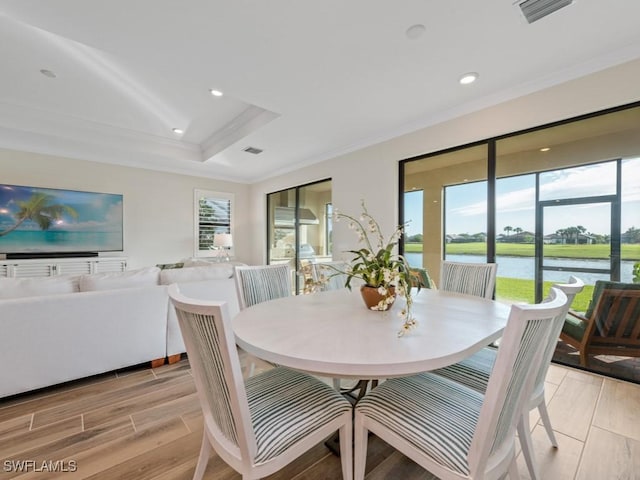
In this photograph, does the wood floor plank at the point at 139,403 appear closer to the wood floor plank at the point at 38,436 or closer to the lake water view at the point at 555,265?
the wood floor plank at the point at 38,436

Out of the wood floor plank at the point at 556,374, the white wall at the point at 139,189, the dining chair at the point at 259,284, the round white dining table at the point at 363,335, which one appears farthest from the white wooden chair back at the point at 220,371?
the white wall at the point at 139,189

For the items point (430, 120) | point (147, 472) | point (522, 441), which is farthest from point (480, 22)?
point (147, 472)

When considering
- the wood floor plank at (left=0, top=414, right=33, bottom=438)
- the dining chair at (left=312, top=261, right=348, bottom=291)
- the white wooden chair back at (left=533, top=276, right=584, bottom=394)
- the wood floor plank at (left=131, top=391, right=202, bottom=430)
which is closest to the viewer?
the white wooden chair back at (left=533, top=276, right=584, bottom=394)

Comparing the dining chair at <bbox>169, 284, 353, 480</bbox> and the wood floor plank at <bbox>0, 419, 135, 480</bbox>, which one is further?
→ the wood floor plank at <bbox>0, 419, 135, 480</bbox>

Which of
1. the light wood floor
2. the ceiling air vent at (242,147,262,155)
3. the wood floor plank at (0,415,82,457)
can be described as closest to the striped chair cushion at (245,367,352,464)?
the light wood floor

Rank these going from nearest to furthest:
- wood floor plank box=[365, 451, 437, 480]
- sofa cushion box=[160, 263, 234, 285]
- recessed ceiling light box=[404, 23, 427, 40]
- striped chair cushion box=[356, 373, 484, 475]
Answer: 1. striped chair cushion box=[356, 373, 484, 475]
2. wood floor plank box=[365, 451, 437, 480]
3. recessed ceiling light box=[404, 23, 427, 40]
4. sofa cushion box=[160, 263, 234, 285]

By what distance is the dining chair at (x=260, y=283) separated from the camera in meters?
2.07

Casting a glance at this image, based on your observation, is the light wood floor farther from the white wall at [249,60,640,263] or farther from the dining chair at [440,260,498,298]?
the white wall at [249,60,640,263]

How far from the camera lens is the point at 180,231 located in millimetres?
5426

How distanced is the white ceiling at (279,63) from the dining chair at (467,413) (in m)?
1.93

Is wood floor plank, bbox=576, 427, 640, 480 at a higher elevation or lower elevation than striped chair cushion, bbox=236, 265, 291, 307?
lower

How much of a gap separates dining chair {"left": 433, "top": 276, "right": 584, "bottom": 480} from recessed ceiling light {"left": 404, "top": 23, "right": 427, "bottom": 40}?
1.80m

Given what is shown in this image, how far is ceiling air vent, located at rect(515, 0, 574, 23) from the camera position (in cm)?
167

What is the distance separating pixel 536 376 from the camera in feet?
3.74
